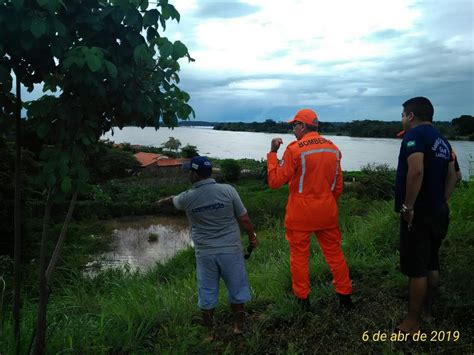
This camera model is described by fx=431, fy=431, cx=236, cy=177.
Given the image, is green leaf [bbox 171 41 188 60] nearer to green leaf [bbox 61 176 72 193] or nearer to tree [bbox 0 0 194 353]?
tree [bbox 0 0 194 353]

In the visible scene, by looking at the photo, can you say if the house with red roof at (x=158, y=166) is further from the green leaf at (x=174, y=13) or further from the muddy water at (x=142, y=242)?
the green leaf at (x=174, y=13)

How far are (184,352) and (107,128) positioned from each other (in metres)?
1.66

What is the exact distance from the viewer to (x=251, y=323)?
403cm

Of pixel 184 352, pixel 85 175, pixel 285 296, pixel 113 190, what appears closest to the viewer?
pixel 85 175

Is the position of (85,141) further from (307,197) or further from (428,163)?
(428,163)

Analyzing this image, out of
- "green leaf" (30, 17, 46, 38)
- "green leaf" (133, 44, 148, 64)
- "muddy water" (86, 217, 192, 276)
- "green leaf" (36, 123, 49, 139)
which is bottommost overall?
"muddy water" (86, 217, 192, 276)

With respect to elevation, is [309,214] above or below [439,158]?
below

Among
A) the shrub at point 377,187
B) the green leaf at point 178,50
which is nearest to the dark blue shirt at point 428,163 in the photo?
the green leaf at point 178,50

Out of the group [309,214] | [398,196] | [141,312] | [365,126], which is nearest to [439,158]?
[398,196]

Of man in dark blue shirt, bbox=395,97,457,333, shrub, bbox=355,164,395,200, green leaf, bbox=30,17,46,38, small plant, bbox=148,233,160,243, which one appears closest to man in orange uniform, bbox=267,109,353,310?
man in dark blue shirt, bbox=395,97,457,333

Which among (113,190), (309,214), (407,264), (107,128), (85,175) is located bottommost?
(113,190)

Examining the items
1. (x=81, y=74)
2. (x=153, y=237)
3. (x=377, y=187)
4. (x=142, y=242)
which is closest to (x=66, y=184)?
(x=81, y=74)

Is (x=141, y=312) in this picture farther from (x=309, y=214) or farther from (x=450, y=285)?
(x=450, y=285)

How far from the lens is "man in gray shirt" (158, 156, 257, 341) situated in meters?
3.67
